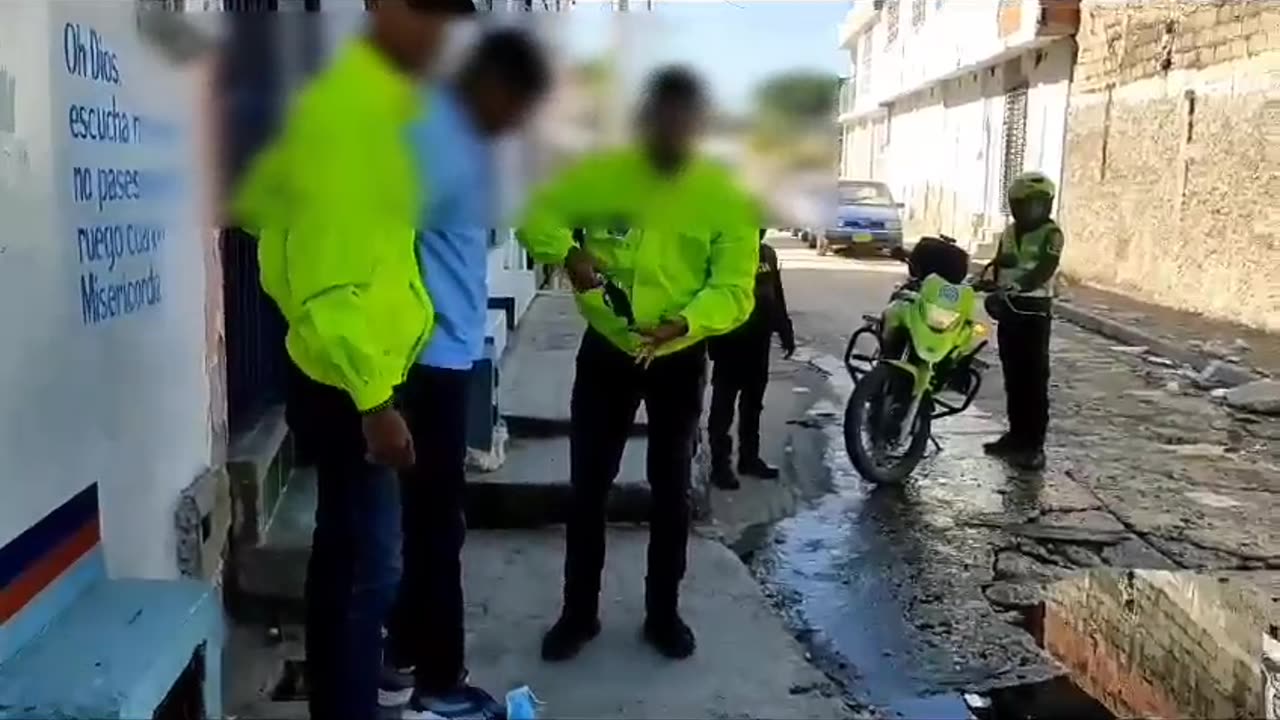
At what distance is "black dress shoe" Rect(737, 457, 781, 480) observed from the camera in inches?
251

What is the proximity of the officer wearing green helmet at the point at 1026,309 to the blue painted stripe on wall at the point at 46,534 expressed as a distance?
523 cm

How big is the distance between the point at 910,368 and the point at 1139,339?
286 inches

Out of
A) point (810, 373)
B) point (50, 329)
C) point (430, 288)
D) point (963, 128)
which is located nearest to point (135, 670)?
point (50, 329)

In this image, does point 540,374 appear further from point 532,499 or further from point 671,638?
point 671,638

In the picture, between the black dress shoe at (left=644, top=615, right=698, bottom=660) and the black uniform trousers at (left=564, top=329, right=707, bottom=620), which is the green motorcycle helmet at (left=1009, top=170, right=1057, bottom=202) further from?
the black dress shoe at (left=644, top=615, right=698, bottom=660)

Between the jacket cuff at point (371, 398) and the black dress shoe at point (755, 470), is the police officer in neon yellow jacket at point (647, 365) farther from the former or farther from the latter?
the black dress shoe at point (755, 470)

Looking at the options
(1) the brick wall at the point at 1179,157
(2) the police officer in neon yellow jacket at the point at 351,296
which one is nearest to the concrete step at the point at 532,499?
(2) the police officer in neon yellow jacket at the point at 351,296

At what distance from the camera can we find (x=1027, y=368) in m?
7.06

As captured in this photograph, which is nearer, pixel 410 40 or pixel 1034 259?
pixel 410 40

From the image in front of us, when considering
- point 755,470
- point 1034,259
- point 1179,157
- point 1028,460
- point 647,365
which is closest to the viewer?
point 647,365

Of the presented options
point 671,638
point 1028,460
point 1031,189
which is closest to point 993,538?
point 1028,460

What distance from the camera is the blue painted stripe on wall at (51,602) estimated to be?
7.34 feet

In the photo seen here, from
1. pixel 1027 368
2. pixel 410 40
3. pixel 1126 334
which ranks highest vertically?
pixel 410 40

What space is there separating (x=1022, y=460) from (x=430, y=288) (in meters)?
4.71
